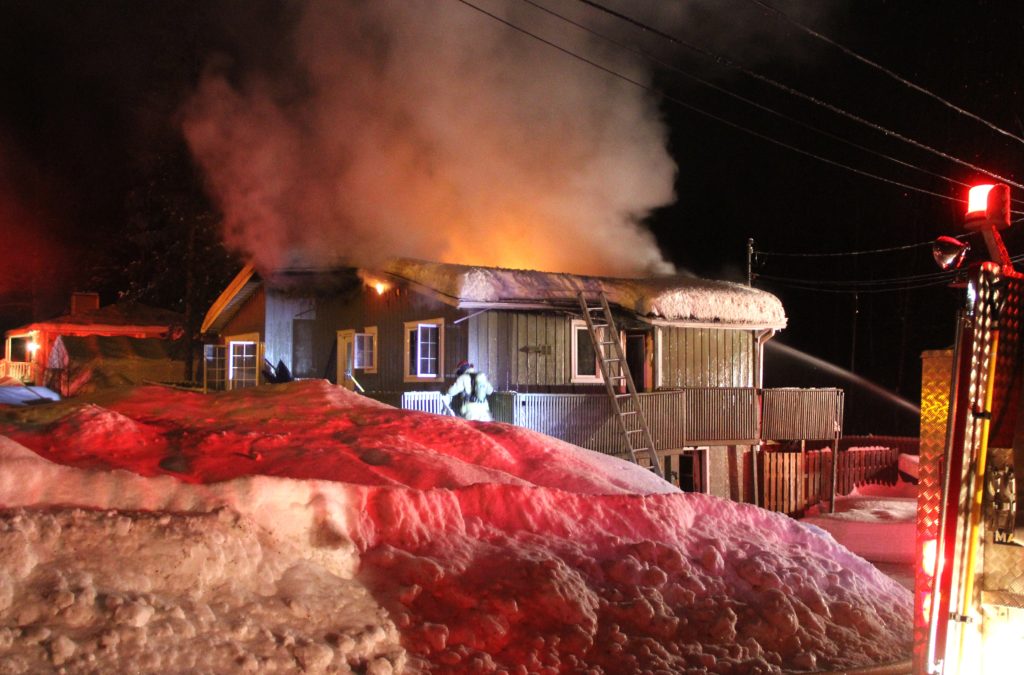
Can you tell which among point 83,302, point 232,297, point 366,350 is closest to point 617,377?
point 366,350

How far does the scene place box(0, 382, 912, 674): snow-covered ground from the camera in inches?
199

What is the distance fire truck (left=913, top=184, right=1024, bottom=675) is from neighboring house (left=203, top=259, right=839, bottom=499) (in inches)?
476

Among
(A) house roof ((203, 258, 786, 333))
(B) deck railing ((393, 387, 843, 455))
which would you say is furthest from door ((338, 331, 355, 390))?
(B) deck railing ((393, 387, 843, 455))

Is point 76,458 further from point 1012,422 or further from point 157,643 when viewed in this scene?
point 1012,422

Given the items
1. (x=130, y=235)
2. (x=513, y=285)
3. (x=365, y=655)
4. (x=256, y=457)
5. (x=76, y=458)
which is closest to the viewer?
(x=365, y=655)

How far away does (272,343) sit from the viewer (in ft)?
78.4

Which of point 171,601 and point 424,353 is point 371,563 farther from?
point 424,353

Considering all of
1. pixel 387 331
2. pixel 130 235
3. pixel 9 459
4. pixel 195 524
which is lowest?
pixel 195 524

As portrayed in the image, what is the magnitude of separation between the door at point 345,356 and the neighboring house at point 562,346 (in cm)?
5

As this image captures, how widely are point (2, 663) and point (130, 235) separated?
3850cm

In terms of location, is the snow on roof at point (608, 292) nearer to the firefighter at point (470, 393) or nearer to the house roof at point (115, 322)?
the firefighter at point (470, 393)

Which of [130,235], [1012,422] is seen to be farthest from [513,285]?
[130,235]

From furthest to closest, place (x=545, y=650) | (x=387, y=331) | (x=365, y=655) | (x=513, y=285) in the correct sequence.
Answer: (x=387, y=331)
(x=513, y=285)
(x=545, y=650)
(x=365, y=655)

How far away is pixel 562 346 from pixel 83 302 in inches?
1357
